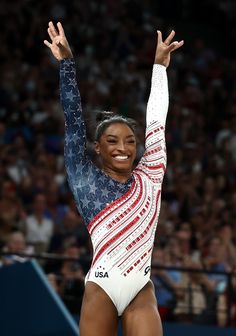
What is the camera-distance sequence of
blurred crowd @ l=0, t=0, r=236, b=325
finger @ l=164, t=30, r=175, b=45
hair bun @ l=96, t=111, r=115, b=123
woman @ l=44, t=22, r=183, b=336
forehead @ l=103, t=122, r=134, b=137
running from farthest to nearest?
blurred crowd @ l=0, t=0, r=236, b=325, finger @ l=164, t=30, r=175, b=45, hair bun @ l=96, t=111, r=115, b=123, forehead @ l=103, t=122, r=134, b=137, woman @ l=44, t=22, r=183, b=336

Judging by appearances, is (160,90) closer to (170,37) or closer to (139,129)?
(170,37)

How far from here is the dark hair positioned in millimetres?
4758

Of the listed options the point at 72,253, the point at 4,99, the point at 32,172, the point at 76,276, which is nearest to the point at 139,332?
the point at 76,276

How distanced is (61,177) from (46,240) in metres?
1.25

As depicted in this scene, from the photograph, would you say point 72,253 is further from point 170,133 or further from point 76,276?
point 170,133

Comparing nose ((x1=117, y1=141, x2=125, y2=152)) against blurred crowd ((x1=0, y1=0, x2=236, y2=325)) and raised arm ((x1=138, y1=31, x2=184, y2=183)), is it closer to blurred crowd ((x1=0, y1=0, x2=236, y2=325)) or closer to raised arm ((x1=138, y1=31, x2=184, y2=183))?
raised arm ((x1=138, y1=31, x2=184, y2=183))

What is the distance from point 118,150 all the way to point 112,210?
301 millimetres

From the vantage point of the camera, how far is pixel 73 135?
4645mm

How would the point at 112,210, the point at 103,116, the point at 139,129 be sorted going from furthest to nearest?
the point at 139,129
the point at 103,116
the point at 112,210

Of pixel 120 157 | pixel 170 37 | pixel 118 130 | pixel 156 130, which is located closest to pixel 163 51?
pixel 170 37

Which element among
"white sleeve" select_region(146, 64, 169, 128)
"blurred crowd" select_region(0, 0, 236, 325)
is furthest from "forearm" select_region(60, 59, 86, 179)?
"white sleeve" select_region(146, 64, 169, 128)

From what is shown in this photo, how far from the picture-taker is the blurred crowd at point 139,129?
28.8 feet

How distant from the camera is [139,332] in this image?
4336 millimetres

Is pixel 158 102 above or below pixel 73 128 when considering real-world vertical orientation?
above
